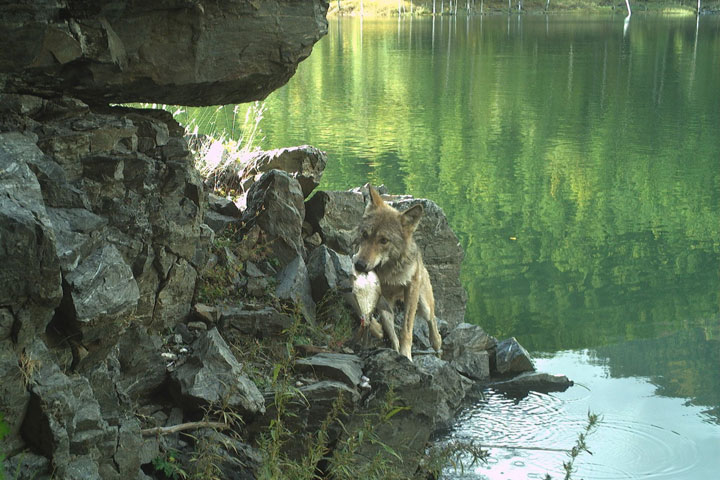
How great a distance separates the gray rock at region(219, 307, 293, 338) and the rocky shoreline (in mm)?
16

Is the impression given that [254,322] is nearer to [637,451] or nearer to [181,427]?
[181,427]

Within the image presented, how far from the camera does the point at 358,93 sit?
30234 millimetres

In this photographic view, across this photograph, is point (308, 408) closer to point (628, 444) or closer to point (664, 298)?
point (628, 444)

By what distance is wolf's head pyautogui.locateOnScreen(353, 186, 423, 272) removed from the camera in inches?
285

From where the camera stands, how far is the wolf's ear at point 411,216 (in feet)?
24.2

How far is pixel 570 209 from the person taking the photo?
61.2 ft

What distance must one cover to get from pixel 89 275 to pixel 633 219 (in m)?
15.6

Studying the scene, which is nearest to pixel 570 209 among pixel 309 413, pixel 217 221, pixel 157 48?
pixel 217 221

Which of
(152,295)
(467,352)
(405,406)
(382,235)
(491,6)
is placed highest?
(491,6)

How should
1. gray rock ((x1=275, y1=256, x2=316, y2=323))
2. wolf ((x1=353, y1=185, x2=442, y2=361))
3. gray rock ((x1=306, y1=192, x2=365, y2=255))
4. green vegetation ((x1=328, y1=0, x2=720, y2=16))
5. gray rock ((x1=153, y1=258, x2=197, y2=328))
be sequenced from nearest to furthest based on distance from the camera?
gray rock ((x1=153, y1=258, x2=197, y2=328))
gray rock ((x1=275, y1=256, x2=316, y2=323))
wolf ((x1=353, y1=185, x2=442, y2=361))
gray rock ((x1=306, y1=192, x2=365, y2=255))
green vegetation ((x1=328, y1=0, x2=720, y2=16))

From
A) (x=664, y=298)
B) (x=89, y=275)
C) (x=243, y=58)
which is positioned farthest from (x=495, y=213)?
(x=89, y=275)

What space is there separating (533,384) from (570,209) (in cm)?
968

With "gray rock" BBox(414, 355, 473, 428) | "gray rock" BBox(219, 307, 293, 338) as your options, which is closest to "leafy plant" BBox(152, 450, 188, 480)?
"gray rock" BBox(219, 307, 293, 338)

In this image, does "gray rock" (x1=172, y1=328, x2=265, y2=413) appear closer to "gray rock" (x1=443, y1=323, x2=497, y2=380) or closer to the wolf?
the wolf
